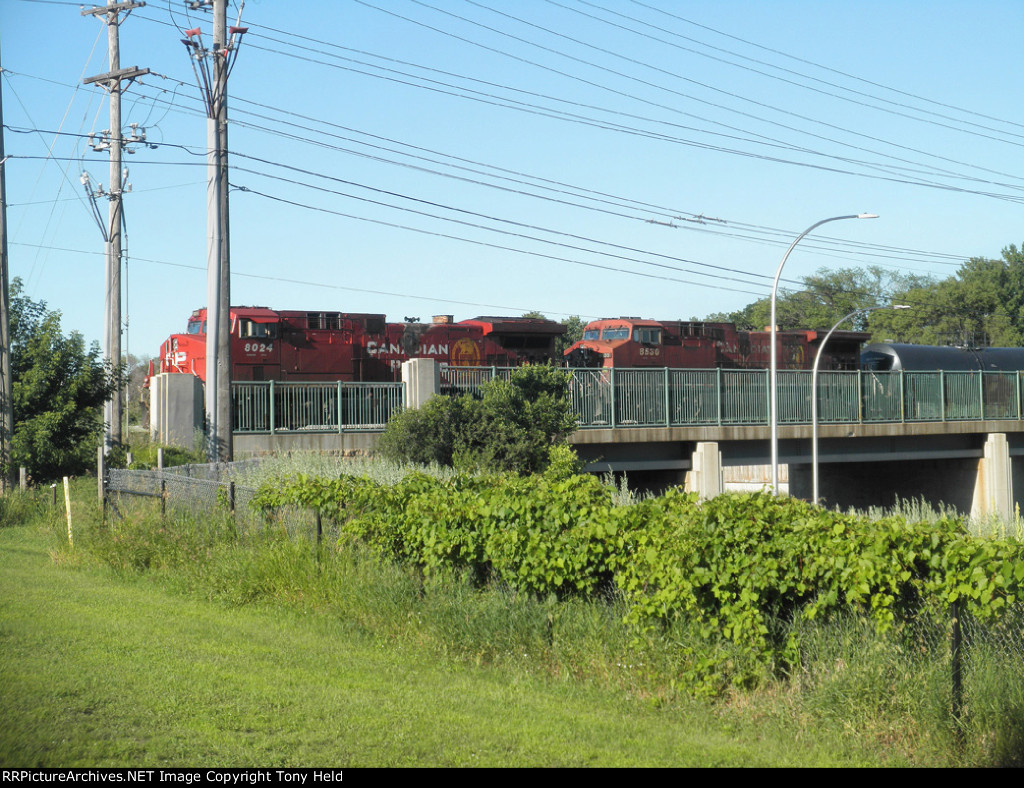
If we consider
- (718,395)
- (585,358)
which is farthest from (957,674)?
(585,358)

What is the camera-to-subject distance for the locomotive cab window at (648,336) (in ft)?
111

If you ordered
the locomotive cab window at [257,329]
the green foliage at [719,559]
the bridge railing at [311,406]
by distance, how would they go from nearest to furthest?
1. the green foliage at [719,559]
2. the bridge railing at [311,406]
3. the locomotive cab window at [257,329]

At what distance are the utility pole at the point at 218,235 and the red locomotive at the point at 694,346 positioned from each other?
1620 cm

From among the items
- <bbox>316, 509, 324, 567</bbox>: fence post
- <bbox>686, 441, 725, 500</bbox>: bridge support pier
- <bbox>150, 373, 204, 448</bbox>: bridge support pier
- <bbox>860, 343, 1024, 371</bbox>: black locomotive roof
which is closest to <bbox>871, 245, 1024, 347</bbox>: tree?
<bbox>860, 343, 1024, 371</bbox>: black locomotive roof

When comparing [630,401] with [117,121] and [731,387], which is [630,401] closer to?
[731,387]

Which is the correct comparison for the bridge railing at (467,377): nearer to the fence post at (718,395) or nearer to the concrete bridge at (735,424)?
the concrete bridge at (735,424)

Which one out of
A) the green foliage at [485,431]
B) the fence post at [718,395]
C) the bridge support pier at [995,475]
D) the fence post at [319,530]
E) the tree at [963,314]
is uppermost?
the tree at [963,314]

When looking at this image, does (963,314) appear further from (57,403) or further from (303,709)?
(303,709)

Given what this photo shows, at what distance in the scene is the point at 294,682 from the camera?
7.53 meters

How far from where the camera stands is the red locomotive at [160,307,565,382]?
27.6m

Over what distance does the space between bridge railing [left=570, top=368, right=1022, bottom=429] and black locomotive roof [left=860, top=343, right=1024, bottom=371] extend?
236cm

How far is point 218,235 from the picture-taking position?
61.2ft

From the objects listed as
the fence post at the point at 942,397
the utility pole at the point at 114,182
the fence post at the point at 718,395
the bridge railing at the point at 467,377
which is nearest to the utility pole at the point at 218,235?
the bridge railing at the point at 467,377
